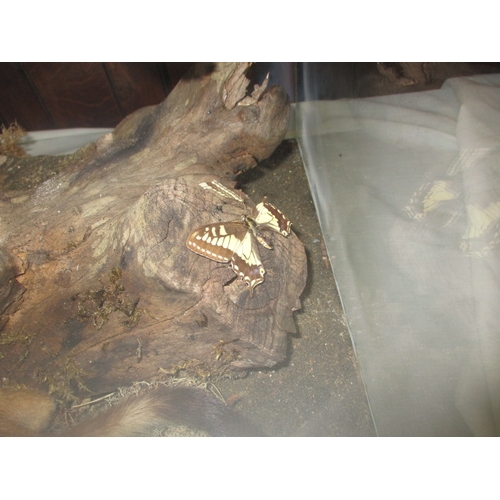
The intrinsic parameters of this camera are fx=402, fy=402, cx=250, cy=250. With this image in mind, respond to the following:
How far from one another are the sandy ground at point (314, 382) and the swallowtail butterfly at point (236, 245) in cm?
39

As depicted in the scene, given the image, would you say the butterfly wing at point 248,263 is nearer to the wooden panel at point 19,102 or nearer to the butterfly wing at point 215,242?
the butterfly wing at point 215,242

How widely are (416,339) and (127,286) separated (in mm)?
1042

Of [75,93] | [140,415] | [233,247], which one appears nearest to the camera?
[233,247]

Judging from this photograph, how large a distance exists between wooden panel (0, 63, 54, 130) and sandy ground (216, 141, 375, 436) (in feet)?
6.67

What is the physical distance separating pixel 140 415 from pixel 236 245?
2.30 feet

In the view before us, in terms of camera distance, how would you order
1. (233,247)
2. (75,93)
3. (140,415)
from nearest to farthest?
(233,247)
(140,415)
(75,93)

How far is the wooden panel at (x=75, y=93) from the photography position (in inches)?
105

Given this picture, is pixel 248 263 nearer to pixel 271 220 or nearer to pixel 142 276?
pixel 271 220

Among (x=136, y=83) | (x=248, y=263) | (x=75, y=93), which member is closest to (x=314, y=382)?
(x=248, y=263)

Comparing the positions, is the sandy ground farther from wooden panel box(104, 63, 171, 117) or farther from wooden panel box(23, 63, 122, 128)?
wooden panel box(23, 63, 122, 128)

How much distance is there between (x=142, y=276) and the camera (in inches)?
55.3

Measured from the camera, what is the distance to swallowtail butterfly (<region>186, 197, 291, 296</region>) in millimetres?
1314

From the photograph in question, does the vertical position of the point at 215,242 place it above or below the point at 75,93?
below
